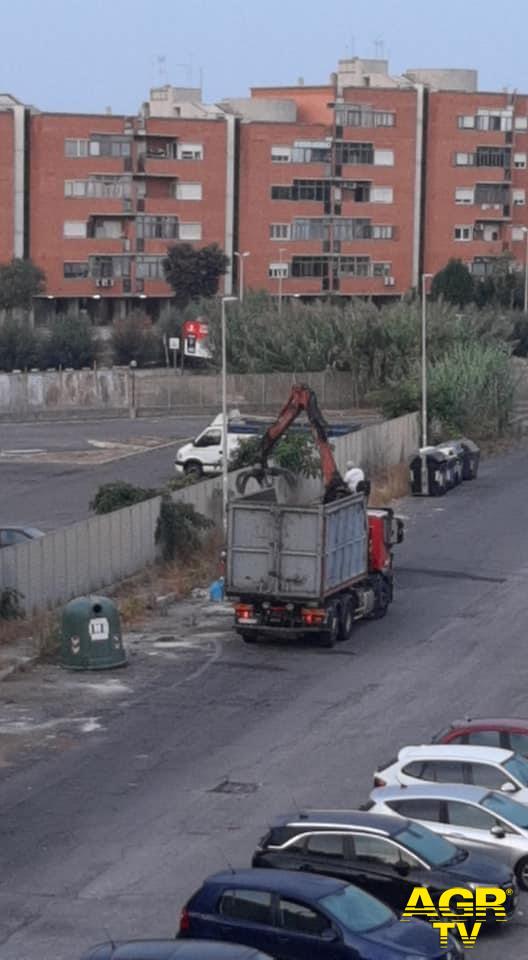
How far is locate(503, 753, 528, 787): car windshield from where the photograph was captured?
20.1 metres

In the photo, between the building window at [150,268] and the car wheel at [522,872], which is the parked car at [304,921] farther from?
the building window at [150,268]

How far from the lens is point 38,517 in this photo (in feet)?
154

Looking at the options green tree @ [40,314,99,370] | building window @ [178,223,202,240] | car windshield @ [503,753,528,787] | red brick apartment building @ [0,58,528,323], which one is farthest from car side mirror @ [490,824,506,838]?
building window @ [178,223,202,240]

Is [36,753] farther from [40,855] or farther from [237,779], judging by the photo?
[40,855]

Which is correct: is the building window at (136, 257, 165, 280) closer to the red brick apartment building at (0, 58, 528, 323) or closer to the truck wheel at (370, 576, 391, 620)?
the red brick apartment building at (0, 58, 528, 323)

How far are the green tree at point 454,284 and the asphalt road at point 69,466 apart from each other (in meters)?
30.4

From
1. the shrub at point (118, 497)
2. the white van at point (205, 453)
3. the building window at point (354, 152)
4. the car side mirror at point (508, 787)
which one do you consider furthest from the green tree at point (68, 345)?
the car side mirror at point (508, 787)

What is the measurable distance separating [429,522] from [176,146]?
60.6 meters

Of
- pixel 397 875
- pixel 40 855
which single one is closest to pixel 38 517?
pixel 40 855

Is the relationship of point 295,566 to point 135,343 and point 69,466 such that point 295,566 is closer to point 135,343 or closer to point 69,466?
point 69,466

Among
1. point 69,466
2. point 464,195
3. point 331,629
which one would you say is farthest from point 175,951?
point 464,195

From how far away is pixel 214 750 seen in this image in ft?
80.1

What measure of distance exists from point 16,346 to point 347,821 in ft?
235

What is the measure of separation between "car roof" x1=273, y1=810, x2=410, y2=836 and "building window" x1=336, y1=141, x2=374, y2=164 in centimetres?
9252
